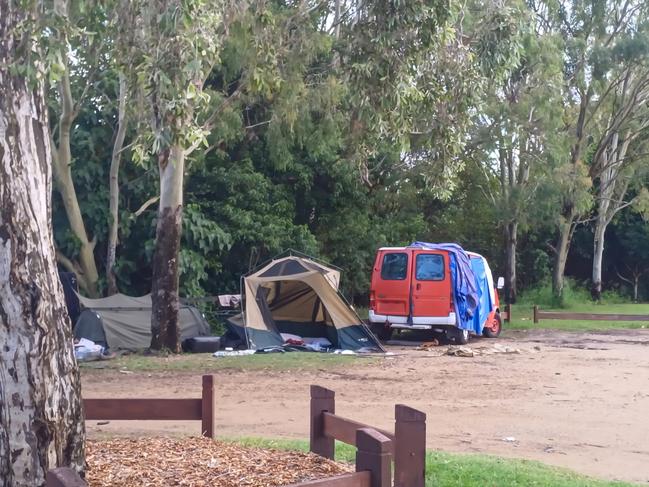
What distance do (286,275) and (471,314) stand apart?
417cm

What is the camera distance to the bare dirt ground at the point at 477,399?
31.1ft

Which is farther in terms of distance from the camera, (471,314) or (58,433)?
(471,314)

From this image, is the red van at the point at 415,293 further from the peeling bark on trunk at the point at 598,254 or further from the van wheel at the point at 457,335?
the peeling bark on trunk at the point at 598,254

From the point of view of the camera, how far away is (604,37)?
29.9 meters

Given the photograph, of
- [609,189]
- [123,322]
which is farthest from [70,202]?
[609,189]

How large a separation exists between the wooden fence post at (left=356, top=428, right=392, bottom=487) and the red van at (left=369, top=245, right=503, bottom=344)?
47.8ft

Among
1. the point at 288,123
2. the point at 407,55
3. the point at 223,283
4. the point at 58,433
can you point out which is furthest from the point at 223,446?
the point at 223,283

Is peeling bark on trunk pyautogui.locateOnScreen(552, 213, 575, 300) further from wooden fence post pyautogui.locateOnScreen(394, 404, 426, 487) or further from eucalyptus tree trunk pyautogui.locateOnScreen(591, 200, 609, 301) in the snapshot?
wooden fence post pyautogui.locateOnScreen(394, 404, 426, 487)

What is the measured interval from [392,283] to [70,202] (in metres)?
6.97

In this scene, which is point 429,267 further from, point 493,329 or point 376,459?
point 376,459

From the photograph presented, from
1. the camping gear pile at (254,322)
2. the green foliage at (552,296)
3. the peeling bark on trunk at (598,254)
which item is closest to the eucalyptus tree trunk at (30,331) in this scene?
the camping gear pile at (254,322)

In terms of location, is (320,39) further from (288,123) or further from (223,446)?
(223,446)

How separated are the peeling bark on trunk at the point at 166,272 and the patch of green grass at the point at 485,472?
872cm

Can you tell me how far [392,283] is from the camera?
1959 cm
